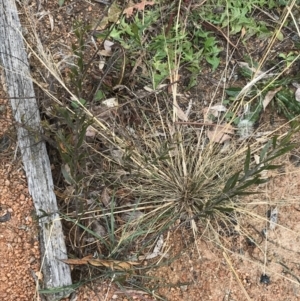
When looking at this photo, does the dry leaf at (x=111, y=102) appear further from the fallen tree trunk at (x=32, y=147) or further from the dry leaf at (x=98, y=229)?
the dry leaf at (x=98, y=229)

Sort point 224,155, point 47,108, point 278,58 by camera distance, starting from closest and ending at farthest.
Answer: point 47,108 → point 224,155 → point 278,58

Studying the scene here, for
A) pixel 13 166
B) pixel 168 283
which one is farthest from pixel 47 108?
pixel 168 283

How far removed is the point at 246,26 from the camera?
2.51 meters

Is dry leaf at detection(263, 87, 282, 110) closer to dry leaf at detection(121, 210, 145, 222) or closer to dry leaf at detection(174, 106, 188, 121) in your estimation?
dry leaf at detection(174, 106, 188, 121)

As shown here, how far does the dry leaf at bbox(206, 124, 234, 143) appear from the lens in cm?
238

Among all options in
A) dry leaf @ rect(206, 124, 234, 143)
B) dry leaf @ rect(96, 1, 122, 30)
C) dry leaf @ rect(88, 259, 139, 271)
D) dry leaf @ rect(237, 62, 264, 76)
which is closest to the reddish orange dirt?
dry leaf @ rect(88, 259, 139, 271)

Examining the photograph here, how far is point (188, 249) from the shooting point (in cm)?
229

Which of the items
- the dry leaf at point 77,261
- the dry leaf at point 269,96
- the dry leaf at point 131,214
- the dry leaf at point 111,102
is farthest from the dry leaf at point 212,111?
the dry leaf at point 77,261

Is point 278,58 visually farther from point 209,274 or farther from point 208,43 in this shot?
point 209,274

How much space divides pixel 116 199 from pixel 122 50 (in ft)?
2.16

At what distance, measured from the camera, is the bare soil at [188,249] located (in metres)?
A: 2.10

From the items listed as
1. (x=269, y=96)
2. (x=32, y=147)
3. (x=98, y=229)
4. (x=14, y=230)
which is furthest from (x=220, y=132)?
(x=14, y=230)

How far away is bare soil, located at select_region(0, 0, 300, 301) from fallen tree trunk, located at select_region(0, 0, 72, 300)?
5 cm

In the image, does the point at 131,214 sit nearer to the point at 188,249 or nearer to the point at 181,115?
the point at 188,249
